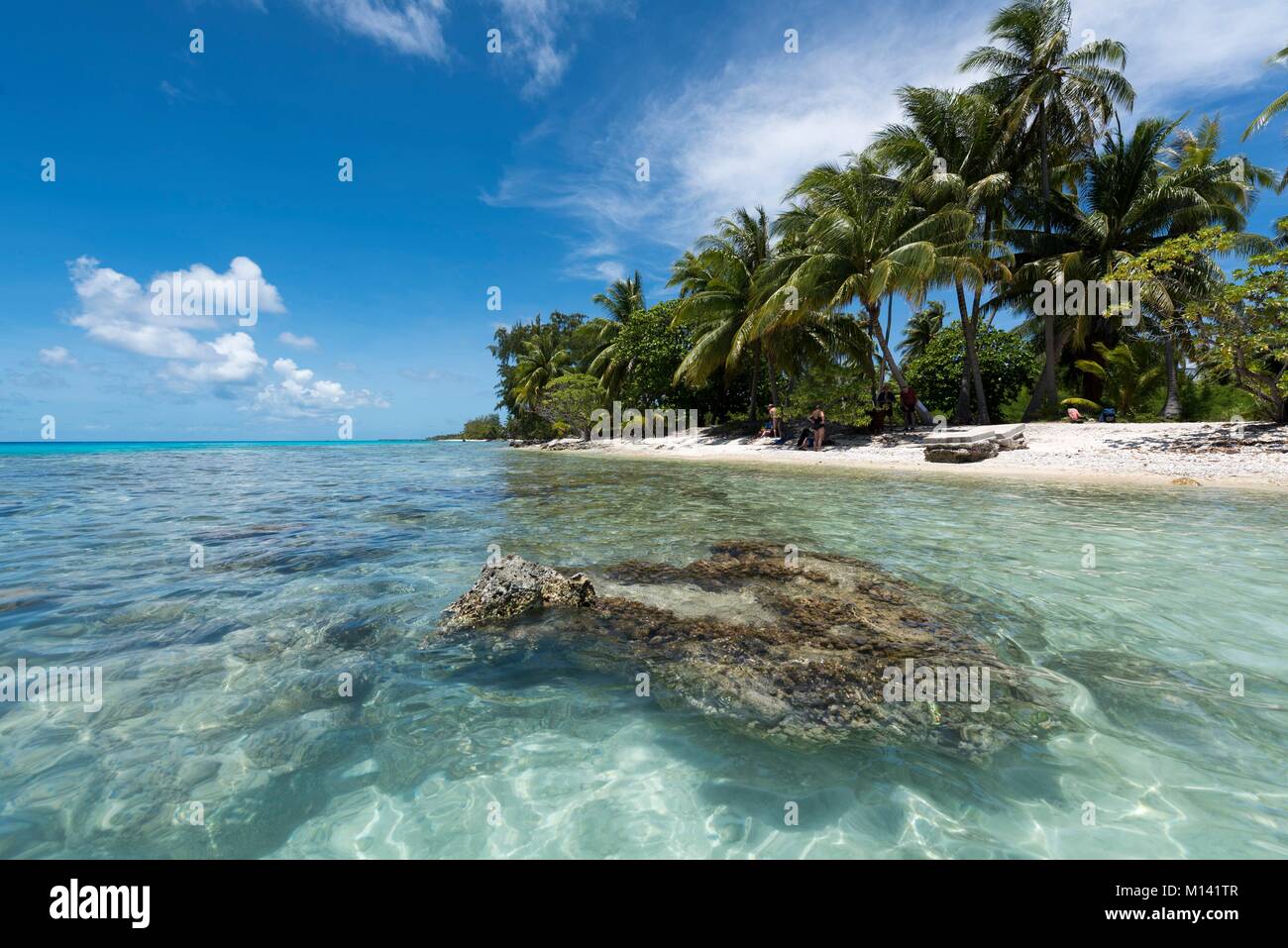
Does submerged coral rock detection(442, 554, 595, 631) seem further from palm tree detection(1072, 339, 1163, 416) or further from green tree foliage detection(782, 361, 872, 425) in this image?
palm tree detection(1072, 339, 1163, 416)

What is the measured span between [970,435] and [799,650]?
18.1 m

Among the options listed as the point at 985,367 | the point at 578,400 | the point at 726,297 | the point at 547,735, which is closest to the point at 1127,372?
the point at 985,367

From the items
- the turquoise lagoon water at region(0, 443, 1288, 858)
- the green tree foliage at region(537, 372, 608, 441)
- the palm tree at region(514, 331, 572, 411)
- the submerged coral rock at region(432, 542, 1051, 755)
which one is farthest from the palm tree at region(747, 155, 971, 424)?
the palm tree at region(514, 331, 572, 411)

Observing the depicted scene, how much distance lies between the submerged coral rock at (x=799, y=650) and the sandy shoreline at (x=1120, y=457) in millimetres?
12907

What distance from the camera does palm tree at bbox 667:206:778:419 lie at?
27781mm

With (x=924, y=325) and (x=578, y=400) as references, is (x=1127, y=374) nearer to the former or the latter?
(x=924, y=325)

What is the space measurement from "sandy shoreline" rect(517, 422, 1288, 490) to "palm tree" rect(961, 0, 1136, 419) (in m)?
6.48

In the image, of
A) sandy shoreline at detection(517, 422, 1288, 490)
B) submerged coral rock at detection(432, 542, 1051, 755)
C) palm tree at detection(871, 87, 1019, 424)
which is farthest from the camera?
palm tree at detection(871, 87, 1019, 424)

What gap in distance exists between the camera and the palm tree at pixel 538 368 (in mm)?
52000

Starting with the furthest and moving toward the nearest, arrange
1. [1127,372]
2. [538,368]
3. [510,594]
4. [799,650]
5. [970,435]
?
1. [538,368]
2. [1127,372]
3. [970,435]
4. [510,594]
5. [799,650]

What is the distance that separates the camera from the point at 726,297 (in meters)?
27.8

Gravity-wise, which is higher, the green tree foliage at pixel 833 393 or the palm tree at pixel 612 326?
the palm tree at pixel 612 326

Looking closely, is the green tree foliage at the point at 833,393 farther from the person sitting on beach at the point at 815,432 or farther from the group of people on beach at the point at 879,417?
the person sitting on beach at the point at 815,432

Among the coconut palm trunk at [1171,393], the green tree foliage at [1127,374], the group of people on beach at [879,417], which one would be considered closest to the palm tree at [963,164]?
the group of people on beach at [879,417]
